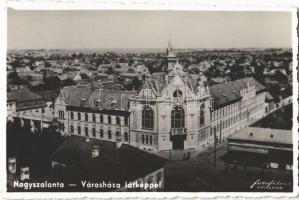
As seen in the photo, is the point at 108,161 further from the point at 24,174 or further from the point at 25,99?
the point at 25,99

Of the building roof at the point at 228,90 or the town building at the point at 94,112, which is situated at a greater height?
the building roof at the point at 228,90

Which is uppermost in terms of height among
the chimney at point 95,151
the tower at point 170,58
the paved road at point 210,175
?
the tower at point 170,58

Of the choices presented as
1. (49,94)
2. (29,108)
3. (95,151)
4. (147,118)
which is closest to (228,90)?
(147,118)

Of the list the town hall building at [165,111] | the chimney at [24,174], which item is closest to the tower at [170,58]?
the town hall building at [165,111]

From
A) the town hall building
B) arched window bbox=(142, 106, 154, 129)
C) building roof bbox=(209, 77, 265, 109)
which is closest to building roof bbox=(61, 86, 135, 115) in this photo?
the town hall building

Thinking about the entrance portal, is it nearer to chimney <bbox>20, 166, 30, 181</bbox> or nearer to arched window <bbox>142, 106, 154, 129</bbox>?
arched window <bbox>142, 106, 154, 129</bbox>

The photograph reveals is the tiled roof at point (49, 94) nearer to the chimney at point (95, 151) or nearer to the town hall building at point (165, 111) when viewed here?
the town hall building at point (165, 111)
